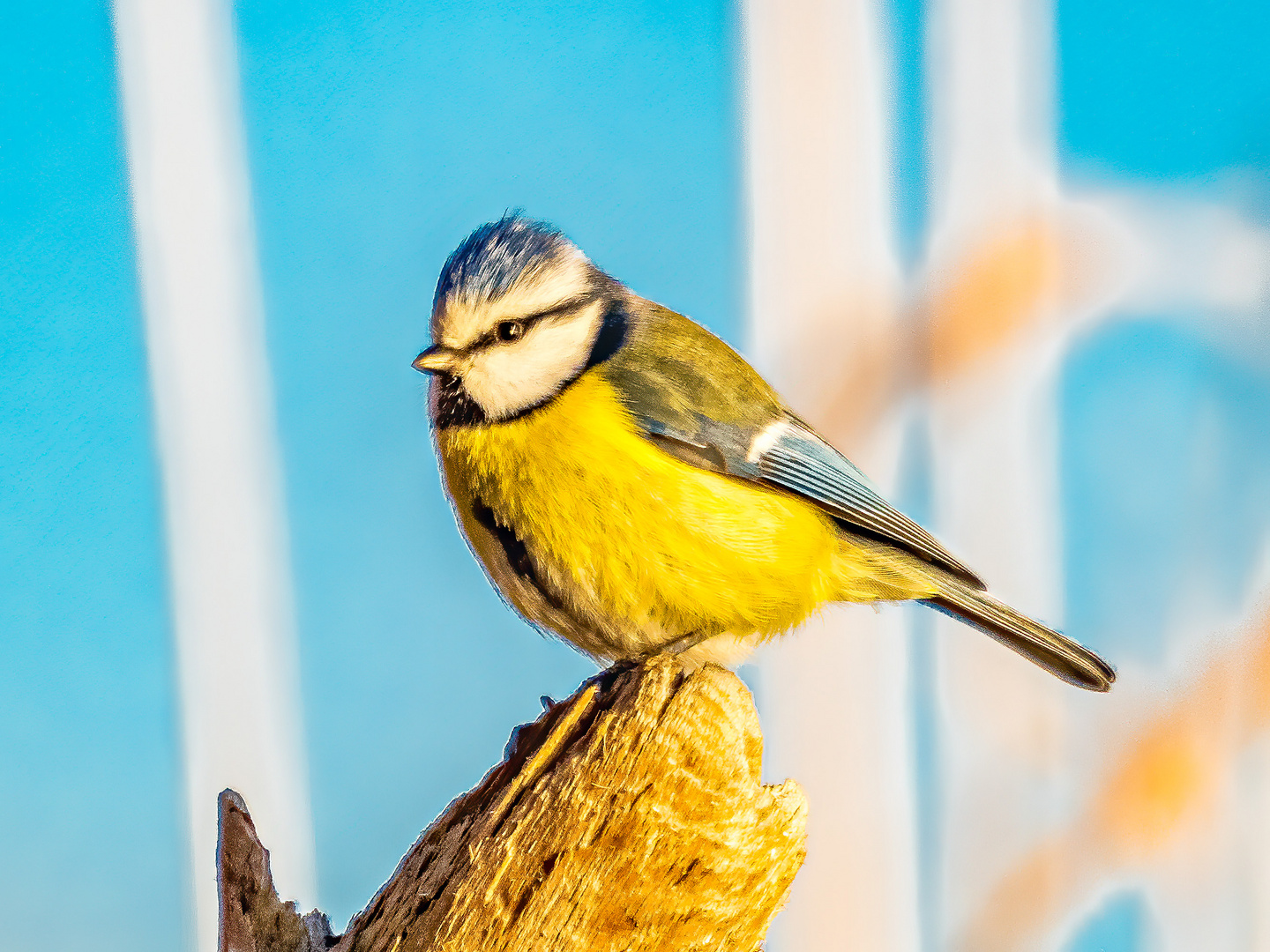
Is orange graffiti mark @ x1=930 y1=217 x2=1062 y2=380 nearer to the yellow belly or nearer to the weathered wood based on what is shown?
the yellow belly

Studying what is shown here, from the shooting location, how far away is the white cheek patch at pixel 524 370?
1.04 m

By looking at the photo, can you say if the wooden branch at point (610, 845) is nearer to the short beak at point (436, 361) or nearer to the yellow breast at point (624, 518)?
the yellow breast at point (624, 518)

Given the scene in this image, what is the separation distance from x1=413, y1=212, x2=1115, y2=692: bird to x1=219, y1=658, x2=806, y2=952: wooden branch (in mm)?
105

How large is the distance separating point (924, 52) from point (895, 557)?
907 mm

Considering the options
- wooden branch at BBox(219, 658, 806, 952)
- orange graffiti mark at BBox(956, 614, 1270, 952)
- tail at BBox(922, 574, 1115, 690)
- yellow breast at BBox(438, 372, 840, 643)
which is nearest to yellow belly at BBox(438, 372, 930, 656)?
yellow breast at BBox(438, 372, 840, 643)

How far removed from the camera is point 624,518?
97 cm

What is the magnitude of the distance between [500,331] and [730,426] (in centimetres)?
24

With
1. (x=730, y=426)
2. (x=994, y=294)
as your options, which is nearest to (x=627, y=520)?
(x=730, y=426)

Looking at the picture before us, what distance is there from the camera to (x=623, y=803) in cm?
81

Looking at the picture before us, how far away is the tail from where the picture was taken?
124cm

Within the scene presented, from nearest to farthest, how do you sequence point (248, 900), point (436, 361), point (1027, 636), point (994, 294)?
point (248, 900), point (436, 361), point (1027, 636), point (994, 294)

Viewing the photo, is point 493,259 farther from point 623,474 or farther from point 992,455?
point 992,455

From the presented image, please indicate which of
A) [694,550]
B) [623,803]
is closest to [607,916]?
[623,803]

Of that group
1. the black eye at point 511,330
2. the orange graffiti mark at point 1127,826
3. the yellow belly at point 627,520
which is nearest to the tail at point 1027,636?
the yellow belly at point 627,520
